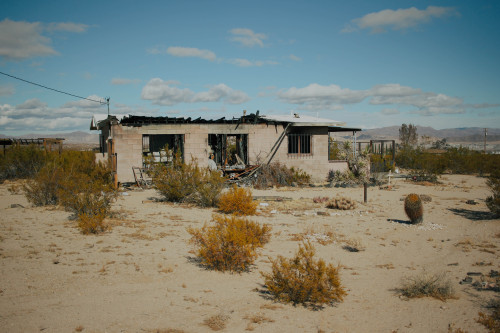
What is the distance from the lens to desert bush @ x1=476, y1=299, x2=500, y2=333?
14.9 ft

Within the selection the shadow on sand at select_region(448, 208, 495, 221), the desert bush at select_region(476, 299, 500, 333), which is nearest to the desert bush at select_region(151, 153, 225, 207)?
the shadow on sand at select_region(448, 208, 495, 221)

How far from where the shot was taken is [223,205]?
11.8 meters

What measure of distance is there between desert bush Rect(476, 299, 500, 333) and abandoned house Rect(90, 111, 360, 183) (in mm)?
12746

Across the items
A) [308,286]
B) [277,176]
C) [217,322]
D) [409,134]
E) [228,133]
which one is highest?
[409,134]

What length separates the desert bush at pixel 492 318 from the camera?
4.53 meters

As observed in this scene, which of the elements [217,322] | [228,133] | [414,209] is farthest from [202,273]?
[228,133]

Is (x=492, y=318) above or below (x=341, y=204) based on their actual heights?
below

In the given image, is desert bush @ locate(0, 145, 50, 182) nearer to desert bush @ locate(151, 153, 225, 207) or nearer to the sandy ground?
the sandy ground

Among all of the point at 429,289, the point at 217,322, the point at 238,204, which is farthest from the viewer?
the point at 238,204

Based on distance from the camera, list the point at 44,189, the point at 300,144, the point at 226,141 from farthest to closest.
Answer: the point at 300,144 < the point at 226,141 < the point at 44,189

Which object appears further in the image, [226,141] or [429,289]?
[226,141]

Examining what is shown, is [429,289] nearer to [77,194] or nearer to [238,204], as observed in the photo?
[238,204]

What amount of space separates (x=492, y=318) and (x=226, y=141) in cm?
1596

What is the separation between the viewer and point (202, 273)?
6406mm
